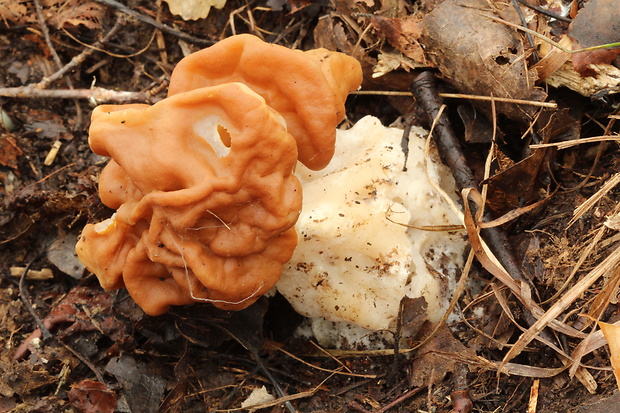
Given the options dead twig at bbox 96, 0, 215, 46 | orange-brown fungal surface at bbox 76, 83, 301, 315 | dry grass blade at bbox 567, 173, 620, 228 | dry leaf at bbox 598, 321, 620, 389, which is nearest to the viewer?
dry leaf at bbox 598, 321, 620, 389

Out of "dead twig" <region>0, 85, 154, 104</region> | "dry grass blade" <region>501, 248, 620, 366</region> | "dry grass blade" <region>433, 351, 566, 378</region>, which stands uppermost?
"dead twig" <region>0, 85, 154, 104</region>

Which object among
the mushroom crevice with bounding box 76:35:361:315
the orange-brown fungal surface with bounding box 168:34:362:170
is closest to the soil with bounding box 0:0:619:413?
the mushroom crevice with bounding box 76:35:361:315

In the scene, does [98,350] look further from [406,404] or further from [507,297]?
[507,297]

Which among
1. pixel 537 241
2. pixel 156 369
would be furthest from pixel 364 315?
pixel 156 369

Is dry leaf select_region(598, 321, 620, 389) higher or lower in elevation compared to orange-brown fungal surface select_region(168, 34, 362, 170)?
lower

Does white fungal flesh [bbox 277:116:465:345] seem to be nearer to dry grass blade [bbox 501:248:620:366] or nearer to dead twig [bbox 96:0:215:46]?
dry grass blade [bbox 501:248:620:366]

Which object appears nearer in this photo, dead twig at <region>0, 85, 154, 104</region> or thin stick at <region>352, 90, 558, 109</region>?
thin stick at <region>352, 90, 558, 109</region>

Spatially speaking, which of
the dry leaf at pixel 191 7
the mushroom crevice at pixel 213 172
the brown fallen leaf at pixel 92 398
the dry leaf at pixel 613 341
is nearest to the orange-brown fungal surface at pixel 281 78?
the mushroom crevice at pixel 213 172

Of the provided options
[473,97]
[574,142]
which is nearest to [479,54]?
[473,97]

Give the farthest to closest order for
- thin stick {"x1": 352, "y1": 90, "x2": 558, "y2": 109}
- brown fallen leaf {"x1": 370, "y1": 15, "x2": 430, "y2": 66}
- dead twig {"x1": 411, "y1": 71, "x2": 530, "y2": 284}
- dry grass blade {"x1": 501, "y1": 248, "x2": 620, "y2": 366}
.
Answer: brown fallen leaf {"x1": 370, "y1": 15, "x2": 430, "y2": 66}
dead twig {"x1": 411, "y1": 71, "x2": 530, "y2": 284}
thin stick {"x1": 352, "y1": 90, "x2": 558, "y2": 109}
dry grass blade {"x1": 501, "y1": 248, "x2": 620, "y2": 366}
